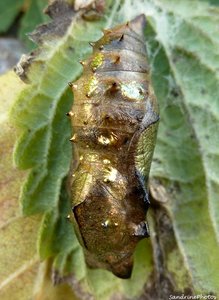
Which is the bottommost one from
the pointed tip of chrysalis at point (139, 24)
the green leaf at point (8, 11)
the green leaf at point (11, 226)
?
the green leaf at point (11, 226)

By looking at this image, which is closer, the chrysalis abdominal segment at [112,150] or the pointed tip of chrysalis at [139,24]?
the chrysalis abdominal segment at [112,150]

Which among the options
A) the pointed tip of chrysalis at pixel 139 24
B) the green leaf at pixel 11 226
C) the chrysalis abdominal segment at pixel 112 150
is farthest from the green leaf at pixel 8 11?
the chrysalis abdominal segment at pixel 112 150

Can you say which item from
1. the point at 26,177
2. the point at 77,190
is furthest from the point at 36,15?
the point at 77,190

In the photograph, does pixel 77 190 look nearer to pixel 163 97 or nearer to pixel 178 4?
pixel 163 97

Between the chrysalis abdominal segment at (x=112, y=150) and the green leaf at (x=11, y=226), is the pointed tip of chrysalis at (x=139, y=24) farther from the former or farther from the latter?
the green leaf at (x=11, y=226)

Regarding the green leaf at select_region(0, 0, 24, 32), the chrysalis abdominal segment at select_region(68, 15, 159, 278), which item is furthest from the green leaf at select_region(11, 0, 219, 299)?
the green leaf at select_region(0, 0, 24, 32)

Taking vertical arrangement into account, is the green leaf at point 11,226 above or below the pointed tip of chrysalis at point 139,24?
below

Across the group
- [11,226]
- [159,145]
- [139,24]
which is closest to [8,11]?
[139,24]
